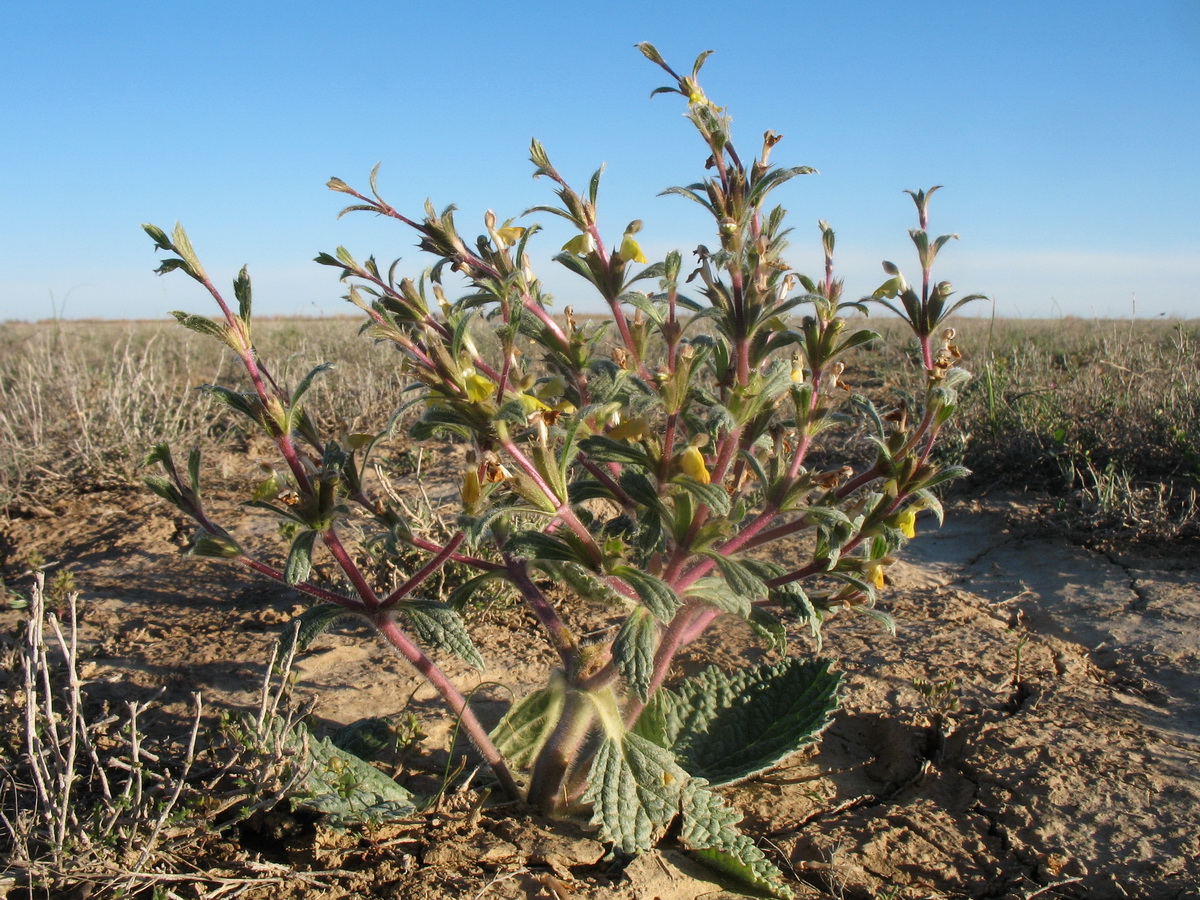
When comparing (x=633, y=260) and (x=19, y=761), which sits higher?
(x=633, y=260)

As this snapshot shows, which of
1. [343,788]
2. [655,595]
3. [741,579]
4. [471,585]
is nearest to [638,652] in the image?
[655,595]

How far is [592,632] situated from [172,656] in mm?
1449

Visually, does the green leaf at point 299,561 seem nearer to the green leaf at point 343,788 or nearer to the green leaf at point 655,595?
the green leaf at point 343,788

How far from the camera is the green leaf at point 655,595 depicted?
1490 mm

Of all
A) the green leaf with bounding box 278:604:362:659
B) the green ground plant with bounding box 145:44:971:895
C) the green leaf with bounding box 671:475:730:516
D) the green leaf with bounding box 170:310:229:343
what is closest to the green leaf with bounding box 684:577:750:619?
the green ground plant with bounding box 145:44:971:895

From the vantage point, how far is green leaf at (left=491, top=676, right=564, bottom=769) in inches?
78.6

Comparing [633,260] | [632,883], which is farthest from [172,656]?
[633,260]

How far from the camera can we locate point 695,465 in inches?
62.6

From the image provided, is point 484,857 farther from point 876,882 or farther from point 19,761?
point 19,761

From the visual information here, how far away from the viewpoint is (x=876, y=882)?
1843 millimetres

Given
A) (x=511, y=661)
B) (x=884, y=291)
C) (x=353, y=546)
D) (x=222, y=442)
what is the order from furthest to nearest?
(x=222, y=442) < (x=353, y=546) < (x=511, y=661) < (x=884, y=291)

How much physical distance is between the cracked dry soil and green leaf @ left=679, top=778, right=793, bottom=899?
0.30ft

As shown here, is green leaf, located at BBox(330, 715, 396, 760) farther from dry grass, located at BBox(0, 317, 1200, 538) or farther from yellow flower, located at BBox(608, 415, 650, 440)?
dry grass, located at BBox(0, 317, 1200, 538)

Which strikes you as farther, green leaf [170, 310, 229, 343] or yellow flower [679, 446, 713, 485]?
yellow flower [679, 446, 713, 485]
